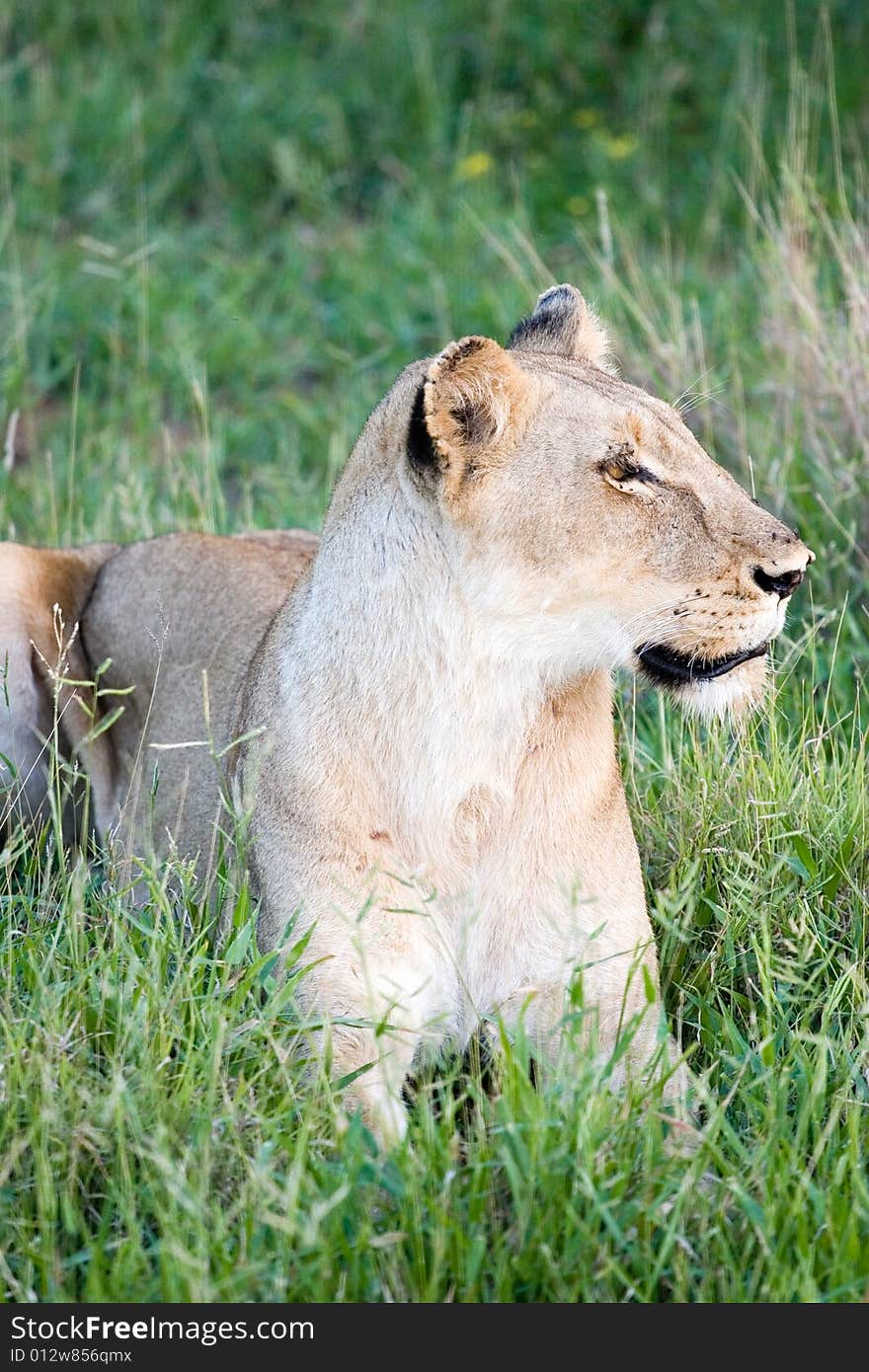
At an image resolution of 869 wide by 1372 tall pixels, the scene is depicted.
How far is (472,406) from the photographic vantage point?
2758mm

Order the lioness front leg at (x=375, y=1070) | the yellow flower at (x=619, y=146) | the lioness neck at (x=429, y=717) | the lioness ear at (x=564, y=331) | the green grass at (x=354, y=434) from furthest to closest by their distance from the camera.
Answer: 1. the yellow flower at (x=619, y=146)
2. the lioness ear at (x=564, y=331)
3. the lioness neck at (x=429, y=717)
4. the lioness front leg at (x=375, y=1070)
5. the green grass at (x=354, y=434)

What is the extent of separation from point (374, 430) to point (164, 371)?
3.71 meters

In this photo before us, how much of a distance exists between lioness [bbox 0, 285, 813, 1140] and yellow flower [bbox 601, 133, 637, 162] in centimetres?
490

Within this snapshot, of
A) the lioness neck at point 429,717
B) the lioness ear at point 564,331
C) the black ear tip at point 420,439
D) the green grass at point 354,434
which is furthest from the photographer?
the lioness ear at point 564,331

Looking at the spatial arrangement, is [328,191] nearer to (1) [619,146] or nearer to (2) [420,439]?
(1) [619,146]

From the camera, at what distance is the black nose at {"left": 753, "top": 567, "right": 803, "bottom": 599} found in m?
2.82

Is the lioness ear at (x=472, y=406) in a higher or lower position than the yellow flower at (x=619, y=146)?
lower

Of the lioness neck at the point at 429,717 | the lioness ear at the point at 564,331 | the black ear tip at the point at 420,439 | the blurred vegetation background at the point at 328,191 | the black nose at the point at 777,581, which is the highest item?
the blurred vegetation background at the point at 328,191

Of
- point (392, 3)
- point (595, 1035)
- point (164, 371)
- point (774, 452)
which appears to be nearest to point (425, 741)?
point (595, 1035)

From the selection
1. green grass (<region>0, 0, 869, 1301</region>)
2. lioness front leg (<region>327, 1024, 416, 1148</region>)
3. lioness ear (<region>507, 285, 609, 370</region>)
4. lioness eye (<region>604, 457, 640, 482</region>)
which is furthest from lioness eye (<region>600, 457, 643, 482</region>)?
lioness front leg (<region>327, 1024, 416, 1148</region>)

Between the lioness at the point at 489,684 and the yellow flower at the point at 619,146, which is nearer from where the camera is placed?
the lioness at the point at 489,684

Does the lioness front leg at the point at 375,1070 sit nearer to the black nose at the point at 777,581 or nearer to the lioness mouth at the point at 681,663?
the lioness mouth at the point at 681,663

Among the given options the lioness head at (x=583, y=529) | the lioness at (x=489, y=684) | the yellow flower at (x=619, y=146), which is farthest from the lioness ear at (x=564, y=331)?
the yellow flower at (x=619, y=146)

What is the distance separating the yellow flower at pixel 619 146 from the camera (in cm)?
766
